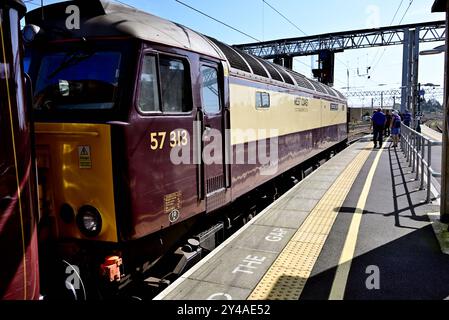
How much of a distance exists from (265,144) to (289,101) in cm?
221

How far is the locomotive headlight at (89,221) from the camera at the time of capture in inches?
155

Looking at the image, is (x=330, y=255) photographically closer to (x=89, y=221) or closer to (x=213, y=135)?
(x=213, y=135)

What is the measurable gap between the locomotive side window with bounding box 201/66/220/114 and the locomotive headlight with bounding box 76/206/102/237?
6.88 feet

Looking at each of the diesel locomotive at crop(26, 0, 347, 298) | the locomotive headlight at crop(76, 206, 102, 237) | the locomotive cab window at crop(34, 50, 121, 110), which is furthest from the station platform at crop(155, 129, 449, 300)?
the locomotive cab window at crop(34, 50, 121, 110)

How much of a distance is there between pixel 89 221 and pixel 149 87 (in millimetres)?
1554

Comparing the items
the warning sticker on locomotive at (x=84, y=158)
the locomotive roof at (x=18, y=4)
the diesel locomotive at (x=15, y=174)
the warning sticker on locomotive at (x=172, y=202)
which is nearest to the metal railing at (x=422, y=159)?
the warning sticker on locomotive at (x=172, y=202)

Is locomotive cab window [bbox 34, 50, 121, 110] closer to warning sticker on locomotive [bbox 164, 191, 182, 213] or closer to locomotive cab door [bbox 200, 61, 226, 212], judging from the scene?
warning sticker on locomotive [bbox 164, 191, 182, 213]

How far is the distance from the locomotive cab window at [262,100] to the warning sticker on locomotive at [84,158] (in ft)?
13.5

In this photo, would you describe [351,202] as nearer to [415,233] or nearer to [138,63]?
[415,233]

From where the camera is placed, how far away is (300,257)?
5000 millimetres

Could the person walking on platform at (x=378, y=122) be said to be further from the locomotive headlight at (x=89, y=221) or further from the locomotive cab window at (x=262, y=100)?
the locomotive headlight at (x=89, y=221)

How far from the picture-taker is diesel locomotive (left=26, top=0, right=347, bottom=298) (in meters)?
3.93
